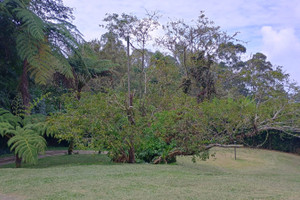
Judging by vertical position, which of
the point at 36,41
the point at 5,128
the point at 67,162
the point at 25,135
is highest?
the point at 36,41

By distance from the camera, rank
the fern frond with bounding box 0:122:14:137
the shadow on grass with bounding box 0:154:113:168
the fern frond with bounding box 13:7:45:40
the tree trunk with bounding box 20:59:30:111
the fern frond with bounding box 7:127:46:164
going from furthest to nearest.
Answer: the tree trunk with bounding box 20:59:30:111
the shadow on grass with bounding box 0:154:113:168
the fern frond with bounding box 13:7:45:40
the fern frond with bounding box 0:122:14:137
the fern frond with bounding box 7:127:46:164

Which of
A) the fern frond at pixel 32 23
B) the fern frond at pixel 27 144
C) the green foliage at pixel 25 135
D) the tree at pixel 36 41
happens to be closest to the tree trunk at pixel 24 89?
the tree at pixel 36 41

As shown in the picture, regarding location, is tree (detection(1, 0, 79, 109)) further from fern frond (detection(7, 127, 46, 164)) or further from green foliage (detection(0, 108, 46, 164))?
fern frond (detection(7, 127, 46, 164))

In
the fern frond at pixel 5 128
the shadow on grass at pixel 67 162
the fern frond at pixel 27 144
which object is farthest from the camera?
the shadow on grass at pixel 67 162

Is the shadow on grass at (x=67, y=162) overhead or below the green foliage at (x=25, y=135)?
below

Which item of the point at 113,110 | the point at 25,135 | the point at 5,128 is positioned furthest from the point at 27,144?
the point at 113,110

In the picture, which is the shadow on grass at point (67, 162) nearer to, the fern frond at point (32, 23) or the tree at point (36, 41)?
the tree at point (36, 41)

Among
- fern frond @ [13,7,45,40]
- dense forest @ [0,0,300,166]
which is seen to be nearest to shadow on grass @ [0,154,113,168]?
dense forest @ [0,0,300,166]

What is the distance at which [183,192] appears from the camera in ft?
21.8

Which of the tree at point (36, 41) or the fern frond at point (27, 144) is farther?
the tree at point (36, 41)

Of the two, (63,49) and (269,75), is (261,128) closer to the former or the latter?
(269,75)

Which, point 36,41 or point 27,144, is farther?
point 36,41

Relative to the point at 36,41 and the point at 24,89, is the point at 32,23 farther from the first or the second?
the point at 24,89

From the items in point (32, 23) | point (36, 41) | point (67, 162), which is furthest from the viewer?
point (67, 162)
